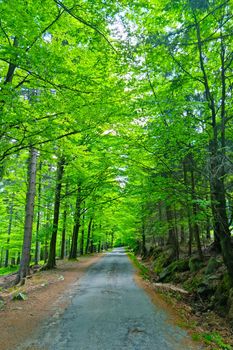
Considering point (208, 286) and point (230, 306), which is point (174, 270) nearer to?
point (208, 286)

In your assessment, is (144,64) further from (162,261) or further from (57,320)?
(162,261)

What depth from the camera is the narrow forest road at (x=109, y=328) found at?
185 inches

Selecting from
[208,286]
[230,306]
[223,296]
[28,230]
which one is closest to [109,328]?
[230,306]

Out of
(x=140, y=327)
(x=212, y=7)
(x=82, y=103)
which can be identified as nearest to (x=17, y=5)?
(x=82, y=103)

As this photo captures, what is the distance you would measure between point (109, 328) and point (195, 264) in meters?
7.76

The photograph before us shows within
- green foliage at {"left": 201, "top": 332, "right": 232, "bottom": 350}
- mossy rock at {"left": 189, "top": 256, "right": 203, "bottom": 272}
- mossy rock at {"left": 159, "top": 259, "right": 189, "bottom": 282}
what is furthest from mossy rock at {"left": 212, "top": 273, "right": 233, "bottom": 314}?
mossy rock at {"left": 159, "top": 259, "right": 189, "bottom": 282}

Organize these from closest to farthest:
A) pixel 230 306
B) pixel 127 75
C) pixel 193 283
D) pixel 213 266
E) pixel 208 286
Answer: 1. pixel 230 306
2. pixel 127 75
3. pixel 208 286
4. pixel 213 266
5. pixel 193 283

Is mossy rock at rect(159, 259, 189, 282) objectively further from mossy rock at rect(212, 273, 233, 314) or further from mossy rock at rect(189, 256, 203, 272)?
mossy rock at rect(212, 273, 233, 314)

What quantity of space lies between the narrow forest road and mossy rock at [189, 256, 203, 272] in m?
4.52

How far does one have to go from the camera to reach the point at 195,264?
12.2m

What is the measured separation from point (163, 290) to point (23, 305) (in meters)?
5.46

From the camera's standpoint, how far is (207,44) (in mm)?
7449

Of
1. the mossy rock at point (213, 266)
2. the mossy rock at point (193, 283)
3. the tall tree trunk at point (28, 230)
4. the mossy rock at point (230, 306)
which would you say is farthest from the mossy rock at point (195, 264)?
the tall tree trunk at point (28, 230)

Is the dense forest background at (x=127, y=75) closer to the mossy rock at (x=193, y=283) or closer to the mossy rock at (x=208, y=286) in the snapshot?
the mossy rock at (x=208, y=286)
